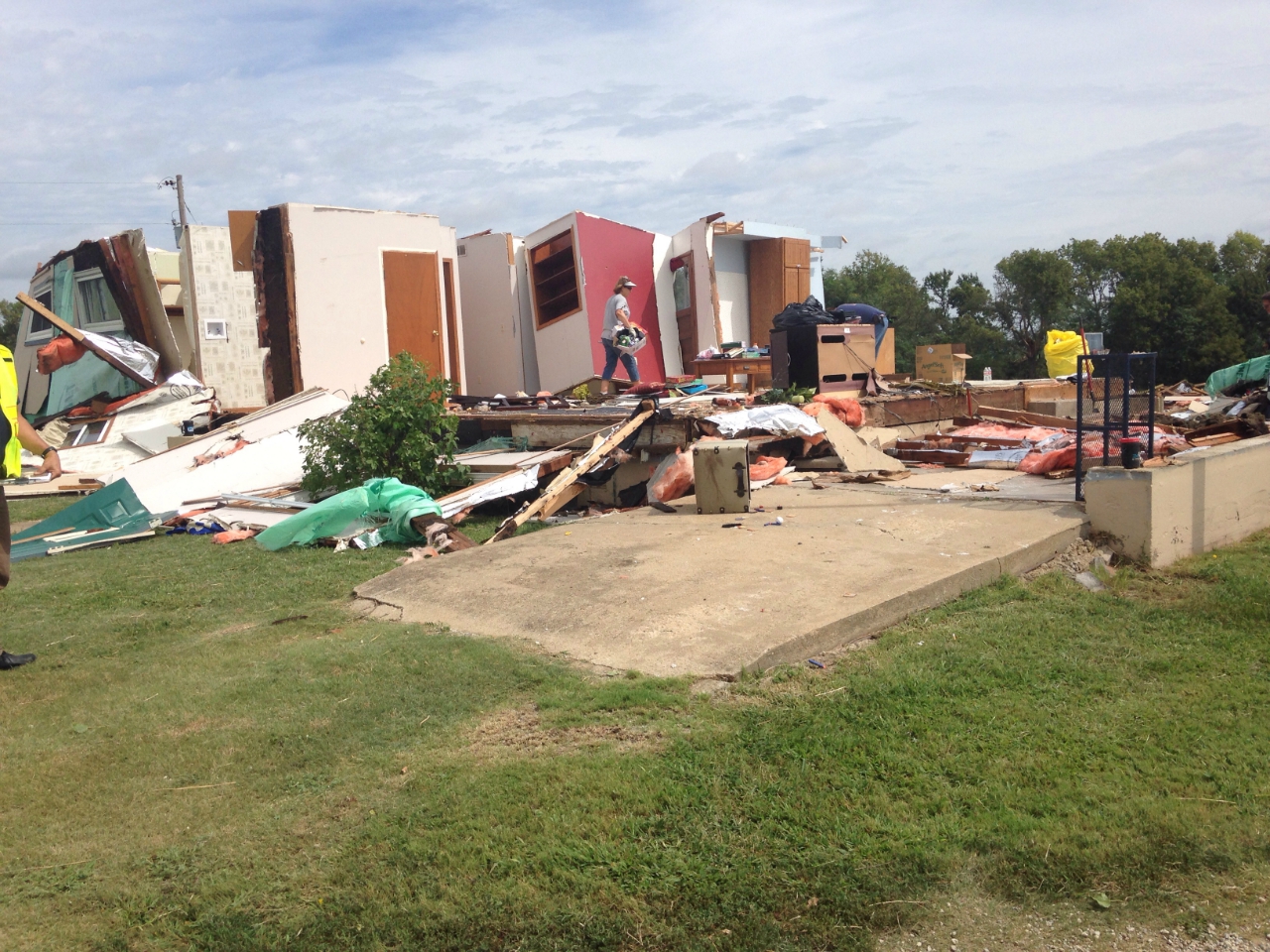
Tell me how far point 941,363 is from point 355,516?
34.5 feet

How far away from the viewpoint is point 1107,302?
3634 centimetres

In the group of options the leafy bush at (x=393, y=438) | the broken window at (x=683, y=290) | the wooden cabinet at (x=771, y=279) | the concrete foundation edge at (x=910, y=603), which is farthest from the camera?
the wooden cabinet at (x=771, y=279)

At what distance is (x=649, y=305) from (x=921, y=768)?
1453 centimetres

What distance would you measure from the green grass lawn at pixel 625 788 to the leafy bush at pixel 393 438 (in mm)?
4019

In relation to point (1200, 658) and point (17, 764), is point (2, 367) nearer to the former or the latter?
point (17, 764)

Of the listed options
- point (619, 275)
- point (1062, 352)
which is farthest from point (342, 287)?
point (1062, 352)

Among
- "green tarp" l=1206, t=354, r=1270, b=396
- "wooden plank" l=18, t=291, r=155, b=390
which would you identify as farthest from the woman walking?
"wooden plank" l=18, t=291, r=155, b=390

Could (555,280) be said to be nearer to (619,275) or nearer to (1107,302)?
(619,275)

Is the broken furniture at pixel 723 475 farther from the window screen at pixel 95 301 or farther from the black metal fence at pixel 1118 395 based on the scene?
the window screen at pixel 95 301

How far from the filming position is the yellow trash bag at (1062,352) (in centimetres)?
1694

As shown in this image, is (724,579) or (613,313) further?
(613,313)

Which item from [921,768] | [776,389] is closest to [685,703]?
[921,768]

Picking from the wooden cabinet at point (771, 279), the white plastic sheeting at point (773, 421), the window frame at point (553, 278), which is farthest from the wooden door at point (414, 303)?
the white plastic sheeting at point (773, 421)

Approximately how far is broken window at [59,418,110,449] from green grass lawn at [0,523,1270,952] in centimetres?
1079
